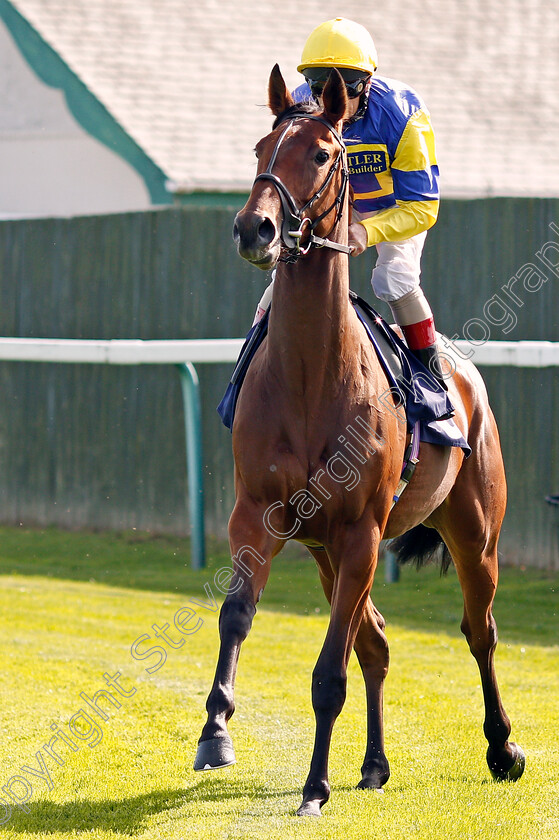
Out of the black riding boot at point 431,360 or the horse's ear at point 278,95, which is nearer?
the horse's ear at point 278,95

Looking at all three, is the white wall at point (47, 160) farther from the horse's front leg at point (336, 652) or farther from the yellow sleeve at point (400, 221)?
the horse's front leg at point (336, 652)

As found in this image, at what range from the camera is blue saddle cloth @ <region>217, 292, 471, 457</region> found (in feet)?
14.2

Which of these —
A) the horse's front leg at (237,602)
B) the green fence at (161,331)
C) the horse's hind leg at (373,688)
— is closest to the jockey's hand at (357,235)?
the horse's front leg at (237,602)

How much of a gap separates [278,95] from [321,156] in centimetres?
34

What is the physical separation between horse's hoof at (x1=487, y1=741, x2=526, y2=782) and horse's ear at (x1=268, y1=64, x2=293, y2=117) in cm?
252

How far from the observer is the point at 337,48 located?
4109 mm

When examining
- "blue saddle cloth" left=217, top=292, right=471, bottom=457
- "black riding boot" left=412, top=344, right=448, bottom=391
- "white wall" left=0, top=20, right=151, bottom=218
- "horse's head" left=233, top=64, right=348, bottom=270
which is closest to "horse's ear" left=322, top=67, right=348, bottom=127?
"horse's head" left=233, top=64, right=348, bottom=270

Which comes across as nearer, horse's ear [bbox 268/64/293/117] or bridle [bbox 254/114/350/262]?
bridle [bbox 254/114/350/262]

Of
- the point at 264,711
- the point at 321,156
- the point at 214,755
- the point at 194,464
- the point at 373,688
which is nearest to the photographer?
the point at 214,755

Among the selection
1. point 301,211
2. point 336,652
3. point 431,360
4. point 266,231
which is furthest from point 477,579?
point 266,231

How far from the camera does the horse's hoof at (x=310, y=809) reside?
379cm

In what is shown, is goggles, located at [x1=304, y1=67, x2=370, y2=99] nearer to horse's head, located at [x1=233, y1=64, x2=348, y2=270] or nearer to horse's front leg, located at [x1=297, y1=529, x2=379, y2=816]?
horse's head, located at [x1=233, y1=64, x2=348, y2=270]

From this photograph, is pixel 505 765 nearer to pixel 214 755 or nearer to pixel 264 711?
pixel 264 711

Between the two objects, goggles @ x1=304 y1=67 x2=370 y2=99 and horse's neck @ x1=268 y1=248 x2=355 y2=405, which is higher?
goggles @ x1=304 y1=67 x2=370 y2=99
